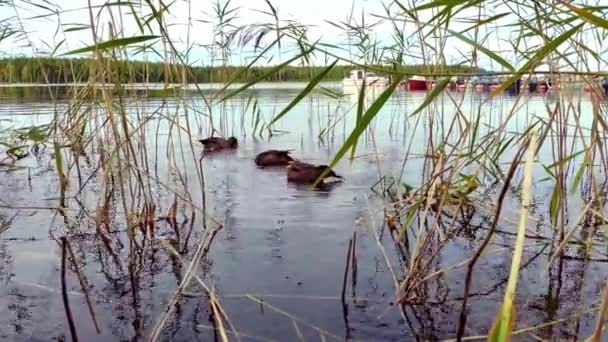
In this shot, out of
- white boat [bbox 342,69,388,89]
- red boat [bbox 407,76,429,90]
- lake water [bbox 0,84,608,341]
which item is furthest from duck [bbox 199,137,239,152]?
lake water [bbox 0,84,608,341]

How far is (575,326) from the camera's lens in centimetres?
206

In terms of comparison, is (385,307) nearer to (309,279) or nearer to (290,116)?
(309,279)

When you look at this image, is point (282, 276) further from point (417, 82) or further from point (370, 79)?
point (417, 82)

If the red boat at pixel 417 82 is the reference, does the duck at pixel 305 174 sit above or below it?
below

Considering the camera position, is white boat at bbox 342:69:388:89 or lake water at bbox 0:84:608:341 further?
white boat at bbox 342:69:388:89

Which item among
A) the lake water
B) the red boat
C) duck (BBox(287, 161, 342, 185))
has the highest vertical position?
the red boat

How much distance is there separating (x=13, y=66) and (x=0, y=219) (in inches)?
67.0

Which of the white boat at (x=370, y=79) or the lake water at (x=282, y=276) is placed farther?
the white boat at (x=370, y=79)

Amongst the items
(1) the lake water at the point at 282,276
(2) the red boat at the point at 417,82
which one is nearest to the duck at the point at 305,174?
(1) the lake water at the point at 282,276

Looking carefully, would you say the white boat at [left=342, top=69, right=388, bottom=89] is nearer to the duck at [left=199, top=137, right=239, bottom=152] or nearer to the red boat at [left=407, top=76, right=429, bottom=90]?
the red boat at [left=407, top=76, right=429, bottom=90]

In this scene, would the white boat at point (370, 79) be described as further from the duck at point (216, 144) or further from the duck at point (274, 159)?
the duck at point (216, 144)

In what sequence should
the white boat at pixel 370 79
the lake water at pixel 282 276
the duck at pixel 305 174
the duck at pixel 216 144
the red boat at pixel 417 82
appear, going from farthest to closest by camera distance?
the duck at pixel 216 144 < the duck at pixel 305 174 < the red boat at pixel 417 82 < the white boat at pixel 370 79 < the lake water at pixel 282 276

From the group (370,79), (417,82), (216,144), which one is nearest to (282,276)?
(216,144)

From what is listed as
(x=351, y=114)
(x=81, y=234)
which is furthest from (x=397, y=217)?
(x=351, y=114)
